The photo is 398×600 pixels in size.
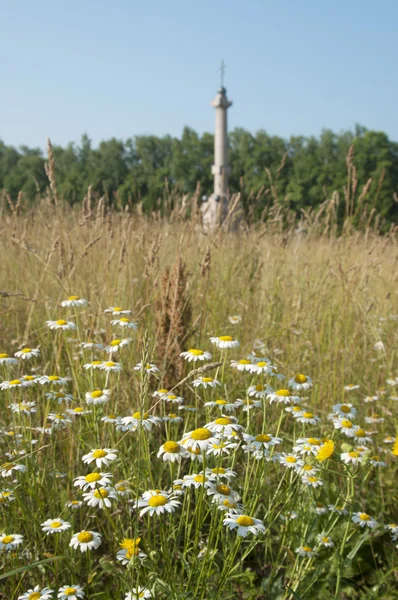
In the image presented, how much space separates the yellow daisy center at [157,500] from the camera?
1086 millimetres

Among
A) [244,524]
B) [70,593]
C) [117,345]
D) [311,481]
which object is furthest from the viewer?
[117,345]

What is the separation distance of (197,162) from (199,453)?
117 ft

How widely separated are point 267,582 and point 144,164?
122 feet

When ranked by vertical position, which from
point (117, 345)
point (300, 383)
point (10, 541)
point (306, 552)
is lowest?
point (306, 552)

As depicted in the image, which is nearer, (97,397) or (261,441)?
(261,441)

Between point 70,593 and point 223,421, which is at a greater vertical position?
point 223,421

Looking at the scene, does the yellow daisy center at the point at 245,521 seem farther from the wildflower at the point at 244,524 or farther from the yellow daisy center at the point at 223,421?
the yellow daisy center at the point at 223,421

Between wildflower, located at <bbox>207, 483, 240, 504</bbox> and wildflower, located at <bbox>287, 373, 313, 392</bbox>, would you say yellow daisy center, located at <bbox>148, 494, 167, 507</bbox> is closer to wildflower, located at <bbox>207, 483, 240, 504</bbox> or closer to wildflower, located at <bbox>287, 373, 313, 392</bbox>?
wildflower, located at <bbox>207, 483, 240, 504</bbox>

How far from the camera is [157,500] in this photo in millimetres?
1093

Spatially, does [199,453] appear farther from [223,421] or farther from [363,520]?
[363,520]

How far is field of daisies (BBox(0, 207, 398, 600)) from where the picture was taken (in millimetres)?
1178

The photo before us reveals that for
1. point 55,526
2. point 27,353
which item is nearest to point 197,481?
point 55,526

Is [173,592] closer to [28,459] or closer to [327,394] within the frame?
[28,459]

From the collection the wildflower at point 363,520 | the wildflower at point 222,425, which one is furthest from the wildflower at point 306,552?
the wildflower at point 222,425
